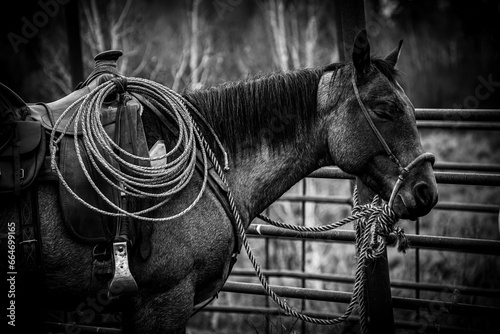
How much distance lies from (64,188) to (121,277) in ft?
1.70

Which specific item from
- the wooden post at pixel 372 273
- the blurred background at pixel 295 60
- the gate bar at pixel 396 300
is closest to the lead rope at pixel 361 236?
the wooden post at pixel 372 273

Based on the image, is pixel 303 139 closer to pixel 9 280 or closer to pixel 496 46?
pixel 9 280

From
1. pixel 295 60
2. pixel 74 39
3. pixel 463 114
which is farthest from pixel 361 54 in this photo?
pixel 295 60

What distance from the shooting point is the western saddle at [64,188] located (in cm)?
224

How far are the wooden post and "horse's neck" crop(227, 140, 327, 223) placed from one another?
75cm

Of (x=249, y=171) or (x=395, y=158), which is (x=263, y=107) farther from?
(x=395, y=158)

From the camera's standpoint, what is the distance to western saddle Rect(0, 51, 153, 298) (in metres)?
2.24

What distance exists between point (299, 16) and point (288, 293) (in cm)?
775

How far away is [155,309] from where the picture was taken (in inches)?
97.7

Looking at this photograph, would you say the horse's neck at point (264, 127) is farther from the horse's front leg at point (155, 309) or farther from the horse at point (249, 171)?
the horse's front leg at point (155, 309)

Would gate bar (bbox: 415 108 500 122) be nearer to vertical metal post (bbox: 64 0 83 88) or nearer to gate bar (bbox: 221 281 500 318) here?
gate bar (bbox: 221 281 500 318)

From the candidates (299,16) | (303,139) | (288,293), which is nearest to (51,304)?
(303,139)

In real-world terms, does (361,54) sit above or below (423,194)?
above

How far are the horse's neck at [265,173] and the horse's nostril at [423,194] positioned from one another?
1.95 feet
